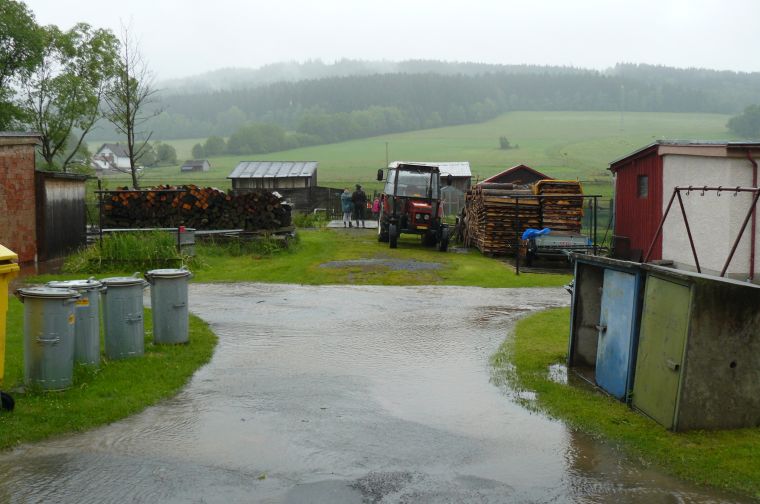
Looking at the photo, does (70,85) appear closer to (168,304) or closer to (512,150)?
(168,304)

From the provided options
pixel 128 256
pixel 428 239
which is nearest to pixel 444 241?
pixel 428 239

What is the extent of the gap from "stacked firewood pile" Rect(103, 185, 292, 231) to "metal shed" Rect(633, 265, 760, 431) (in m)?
18.3

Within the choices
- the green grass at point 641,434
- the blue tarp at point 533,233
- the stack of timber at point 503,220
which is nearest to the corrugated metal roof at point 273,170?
the stack of timber at point 503,220

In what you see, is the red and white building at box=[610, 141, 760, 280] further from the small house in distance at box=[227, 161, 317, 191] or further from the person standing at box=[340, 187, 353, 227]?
the small house in distance at box=[227, 161, 317, 191]

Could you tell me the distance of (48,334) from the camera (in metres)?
7.83

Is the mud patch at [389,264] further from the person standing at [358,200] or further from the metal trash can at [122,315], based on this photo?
the person standing at [358,200]

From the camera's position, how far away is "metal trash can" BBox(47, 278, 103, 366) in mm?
8641

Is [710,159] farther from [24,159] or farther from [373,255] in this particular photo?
[24,159]

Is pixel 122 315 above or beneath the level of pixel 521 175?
beneath

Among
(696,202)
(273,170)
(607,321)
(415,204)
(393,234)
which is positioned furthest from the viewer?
(273,170)

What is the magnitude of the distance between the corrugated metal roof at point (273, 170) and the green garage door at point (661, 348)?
129 ft

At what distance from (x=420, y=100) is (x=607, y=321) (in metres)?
120

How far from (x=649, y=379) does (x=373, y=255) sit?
16060mm

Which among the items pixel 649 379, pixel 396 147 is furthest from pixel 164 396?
pixel 396 147
